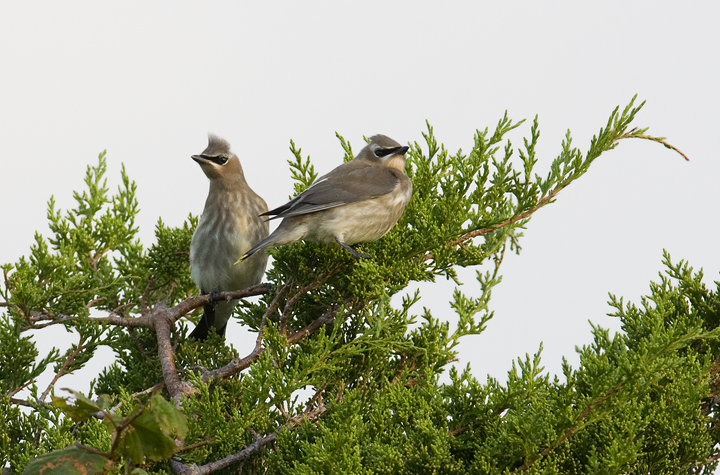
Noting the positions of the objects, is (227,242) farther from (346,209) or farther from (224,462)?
(224,462)

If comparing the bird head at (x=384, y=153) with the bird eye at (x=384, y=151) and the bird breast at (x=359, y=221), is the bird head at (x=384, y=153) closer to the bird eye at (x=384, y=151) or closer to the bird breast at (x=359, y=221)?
the bird eye at (x=384, y=151)

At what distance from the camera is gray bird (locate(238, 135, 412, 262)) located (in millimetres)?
4164

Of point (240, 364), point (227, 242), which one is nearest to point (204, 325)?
point (227, 242)

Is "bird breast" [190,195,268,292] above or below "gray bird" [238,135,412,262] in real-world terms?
above

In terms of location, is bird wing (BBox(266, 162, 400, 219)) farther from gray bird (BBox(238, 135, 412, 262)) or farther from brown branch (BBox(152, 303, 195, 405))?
brown branch (BBox(152, 303, 195, 405))

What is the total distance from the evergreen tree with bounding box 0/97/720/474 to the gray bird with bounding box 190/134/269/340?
784 mm

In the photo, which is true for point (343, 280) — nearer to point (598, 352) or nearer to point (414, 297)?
point (414, 297)

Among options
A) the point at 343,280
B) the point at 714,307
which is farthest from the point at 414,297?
the point at 714,307

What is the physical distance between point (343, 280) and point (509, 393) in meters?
1.04

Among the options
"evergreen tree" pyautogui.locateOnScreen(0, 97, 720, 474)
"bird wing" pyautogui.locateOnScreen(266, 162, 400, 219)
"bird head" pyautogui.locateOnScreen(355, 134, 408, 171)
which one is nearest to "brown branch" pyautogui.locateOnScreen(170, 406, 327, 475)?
"evergreen tree" pyautogui.locateOnScreen(0, 97, 720, 474)

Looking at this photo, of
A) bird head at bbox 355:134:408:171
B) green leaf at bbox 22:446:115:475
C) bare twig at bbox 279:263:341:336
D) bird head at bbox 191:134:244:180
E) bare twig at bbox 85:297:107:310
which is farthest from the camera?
bird head at bbox 191:134:244:180

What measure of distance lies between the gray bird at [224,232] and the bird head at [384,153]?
113 centimetres

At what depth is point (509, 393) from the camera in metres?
3.29

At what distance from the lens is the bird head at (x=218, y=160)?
6176 mm
